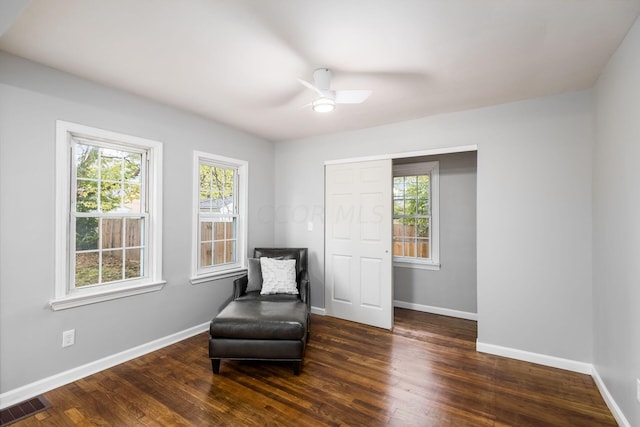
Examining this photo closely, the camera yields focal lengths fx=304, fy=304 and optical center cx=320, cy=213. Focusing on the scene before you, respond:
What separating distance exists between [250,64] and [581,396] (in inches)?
138

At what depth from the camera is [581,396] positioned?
228 cm

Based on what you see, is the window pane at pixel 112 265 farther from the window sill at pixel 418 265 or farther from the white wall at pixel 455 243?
the white wall at pixel 455 243

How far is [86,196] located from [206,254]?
54.1 inches

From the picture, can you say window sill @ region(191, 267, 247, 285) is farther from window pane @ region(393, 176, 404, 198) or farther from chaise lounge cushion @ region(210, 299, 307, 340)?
window pane @ region(393, 176, 404, 198)

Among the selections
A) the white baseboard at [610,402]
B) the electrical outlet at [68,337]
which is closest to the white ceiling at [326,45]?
the electrical outlet at [68,337]

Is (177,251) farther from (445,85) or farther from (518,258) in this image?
(518,258)

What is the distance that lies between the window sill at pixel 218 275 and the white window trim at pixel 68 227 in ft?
1.31

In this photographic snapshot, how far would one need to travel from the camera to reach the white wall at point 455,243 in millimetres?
3986

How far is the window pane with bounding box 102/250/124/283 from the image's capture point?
108 inches

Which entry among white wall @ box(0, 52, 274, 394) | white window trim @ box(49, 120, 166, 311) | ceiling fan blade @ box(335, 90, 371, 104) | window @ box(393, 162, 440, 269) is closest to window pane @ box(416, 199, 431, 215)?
window @ box(393, 162, 440, 269)

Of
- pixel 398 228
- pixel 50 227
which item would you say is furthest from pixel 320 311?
pixel 50 227

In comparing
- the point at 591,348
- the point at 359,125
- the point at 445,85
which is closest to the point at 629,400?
the point at 591,348

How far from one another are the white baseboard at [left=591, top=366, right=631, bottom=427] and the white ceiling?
2365 millimetres

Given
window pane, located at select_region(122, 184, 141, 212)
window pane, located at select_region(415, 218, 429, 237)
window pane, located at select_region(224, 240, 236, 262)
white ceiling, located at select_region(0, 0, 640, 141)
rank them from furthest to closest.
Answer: window pane, located at select_region(415, 218, 429, 237) → window pane, located at select_region(224, 240, 236, 262) → window pane, located at select_region(122, 184, 141, 212) → white ceiling, located at select_region(0, 0, 640, 141)
